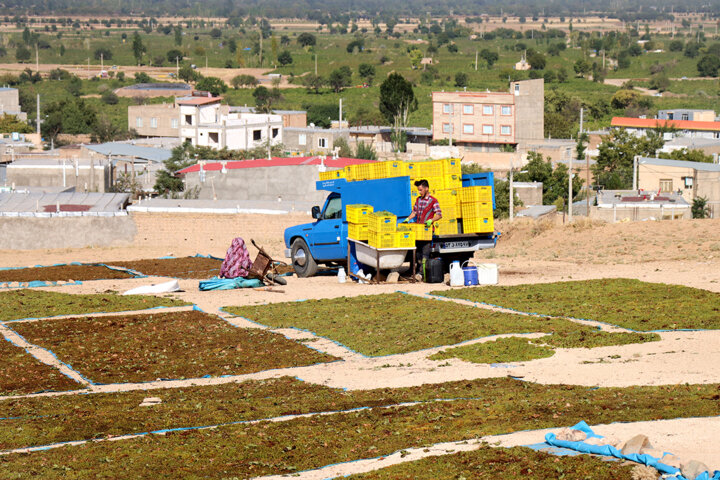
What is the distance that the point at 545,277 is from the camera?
29.7m

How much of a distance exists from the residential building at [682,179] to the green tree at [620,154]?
35.9ft

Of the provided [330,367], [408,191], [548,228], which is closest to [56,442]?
[330,367]

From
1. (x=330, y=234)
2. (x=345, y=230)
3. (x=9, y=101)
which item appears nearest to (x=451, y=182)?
(x=345, y=230)

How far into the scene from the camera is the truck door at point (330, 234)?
30812 mm

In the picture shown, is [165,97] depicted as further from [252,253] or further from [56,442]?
[56,442]

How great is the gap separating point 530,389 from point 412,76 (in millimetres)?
168630

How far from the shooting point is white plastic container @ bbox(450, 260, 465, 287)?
2791cm

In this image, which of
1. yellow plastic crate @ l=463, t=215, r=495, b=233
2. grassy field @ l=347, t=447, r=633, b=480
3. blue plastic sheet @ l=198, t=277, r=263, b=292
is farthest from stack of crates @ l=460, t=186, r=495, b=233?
grassy field @ l=347, t=447, r=633, b=480

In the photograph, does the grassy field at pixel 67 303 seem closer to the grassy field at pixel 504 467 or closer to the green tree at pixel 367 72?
the grassy field at pixel 504 467

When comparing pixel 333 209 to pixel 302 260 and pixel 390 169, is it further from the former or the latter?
pixel 390 169

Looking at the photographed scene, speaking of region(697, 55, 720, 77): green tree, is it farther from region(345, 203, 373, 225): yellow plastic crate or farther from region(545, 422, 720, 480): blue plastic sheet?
region(545, 422, 720, 480): blue plastic sheet

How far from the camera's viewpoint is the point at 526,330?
21.5 meters

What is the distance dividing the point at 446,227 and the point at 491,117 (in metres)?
82.0

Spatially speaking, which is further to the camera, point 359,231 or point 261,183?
point 261,183
